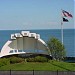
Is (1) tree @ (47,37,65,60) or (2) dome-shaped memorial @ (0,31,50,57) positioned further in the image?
(2) dome-shaped memorial @ (0,31,50,57)

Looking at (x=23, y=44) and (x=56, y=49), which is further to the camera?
(x=23, y=44)

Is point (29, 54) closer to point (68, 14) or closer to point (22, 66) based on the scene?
point (68, 14)

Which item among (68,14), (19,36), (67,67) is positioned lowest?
(67,67)

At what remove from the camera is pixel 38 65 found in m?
38.5

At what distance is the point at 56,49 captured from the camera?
51.0 meters

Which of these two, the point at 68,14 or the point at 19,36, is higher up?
the point at 68,14

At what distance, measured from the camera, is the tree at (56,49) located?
5100 centimetres

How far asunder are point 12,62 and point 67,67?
9.46m

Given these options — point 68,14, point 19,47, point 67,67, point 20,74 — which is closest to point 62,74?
point 20,74

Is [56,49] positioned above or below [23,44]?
below

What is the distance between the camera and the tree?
51.0 metres

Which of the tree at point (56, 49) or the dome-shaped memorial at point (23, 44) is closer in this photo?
the tree at point (56, 49)

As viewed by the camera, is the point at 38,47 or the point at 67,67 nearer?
the point at 67,67

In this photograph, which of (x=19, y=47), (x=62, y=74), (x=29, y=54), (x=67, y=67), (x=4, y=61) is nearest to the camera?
(x=62, y=74)
